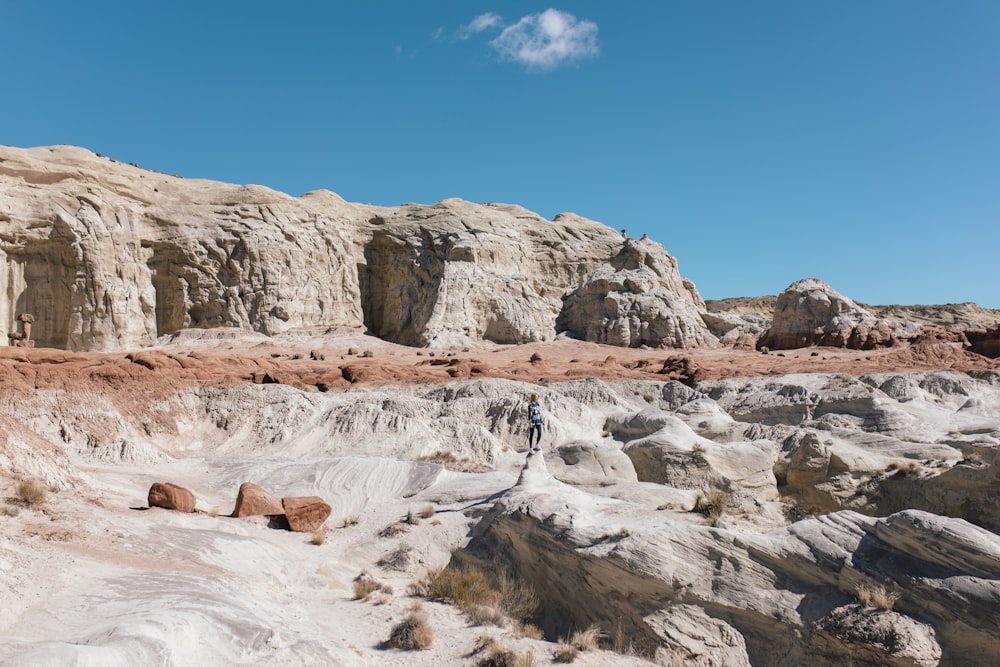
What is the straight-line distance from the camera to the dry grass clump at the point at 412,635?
802 centimetres

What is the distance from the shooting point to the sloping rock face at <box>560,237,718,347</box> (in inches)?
1650

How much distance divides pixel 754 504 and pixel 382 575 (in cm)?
776

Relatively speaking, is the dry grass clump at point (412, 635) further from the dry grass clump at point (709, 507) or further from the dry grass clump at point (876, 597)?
the dry grass clump at point (876, 597)

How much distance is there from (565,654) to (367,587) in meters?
3.00

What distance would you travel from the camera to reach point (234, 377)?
21125mm

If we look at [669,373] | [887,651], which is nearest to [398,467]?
[887,651]

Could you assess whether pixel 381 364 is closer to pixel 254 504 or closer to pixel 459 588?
pixel 254 504

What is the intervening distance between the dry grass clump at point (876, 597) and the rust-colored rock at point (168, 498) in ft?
32.7

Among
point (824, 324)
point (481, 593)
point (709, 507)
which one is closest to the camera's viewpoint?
point (481, 593)

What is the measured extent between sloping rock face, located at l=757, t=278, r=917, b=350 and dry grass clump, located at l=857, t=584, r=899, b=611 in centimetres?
3477

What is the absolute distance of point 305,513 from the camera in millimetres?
12227

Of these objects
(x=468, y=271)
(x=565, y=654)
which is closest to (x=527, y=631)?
(x=565, y=654)

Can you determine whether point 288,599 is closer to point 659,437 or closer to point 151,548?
point 151,548

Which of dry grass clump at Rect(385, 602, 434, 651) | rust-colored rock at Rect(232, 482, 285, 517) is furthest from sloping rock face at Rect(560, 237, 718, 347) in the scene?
dry grass clump at Rect(385, 602, 434, 651)
